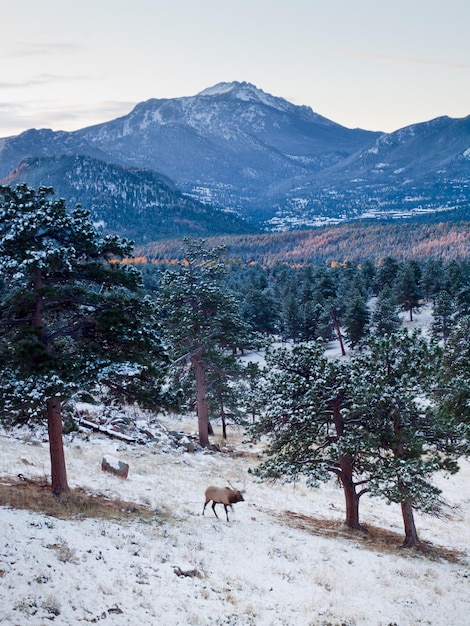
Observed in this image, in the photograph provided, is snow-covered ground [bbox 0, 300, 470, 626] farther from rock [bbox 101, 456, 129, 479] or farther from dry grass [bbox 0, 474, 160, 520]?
dry grass [bbox 0, 474, 160, 520]

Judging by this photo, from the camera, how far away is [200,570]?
596 inches

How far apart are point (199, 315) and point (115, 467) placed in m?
13.1

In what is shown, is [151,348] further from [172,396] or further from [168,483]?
[168,483]

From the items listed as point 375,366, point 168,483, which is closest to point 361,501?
point 168,483

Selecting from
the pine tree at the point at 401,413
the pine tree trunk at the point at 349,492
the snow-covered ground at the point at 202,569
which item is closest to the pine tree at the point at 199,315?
the snow-covered ground at the point at 202,569

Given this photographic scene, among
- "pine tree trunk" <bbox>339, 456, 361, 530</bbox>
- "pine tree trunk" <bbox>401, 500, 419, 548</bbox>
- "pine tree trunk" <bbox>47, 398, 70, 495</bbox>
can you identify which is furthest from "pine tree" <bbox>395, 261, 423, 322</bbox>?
"pine tree trunk" <bbox>47, 398, 70, 495</bbox>

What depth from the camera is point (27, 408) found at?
1748cm

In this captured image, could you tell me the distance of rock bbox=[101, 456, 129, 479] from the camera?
24.8 m

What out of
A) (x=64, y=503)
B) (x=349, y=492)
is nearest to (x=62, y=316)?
(x=64, y=503)

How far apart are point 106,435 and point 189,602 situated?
929 inches

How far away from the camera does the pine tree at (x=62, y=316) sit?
55.4 ft

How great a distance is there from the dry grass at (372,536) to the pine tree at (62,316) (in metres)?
8.56

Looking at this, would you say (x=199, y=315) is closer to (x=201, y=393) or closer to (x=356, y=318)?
(x=201, y=393)

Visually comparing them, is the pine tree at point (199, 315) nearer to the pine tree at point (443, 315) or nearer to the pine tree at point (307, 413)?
the pine tree at point (307, 413)
